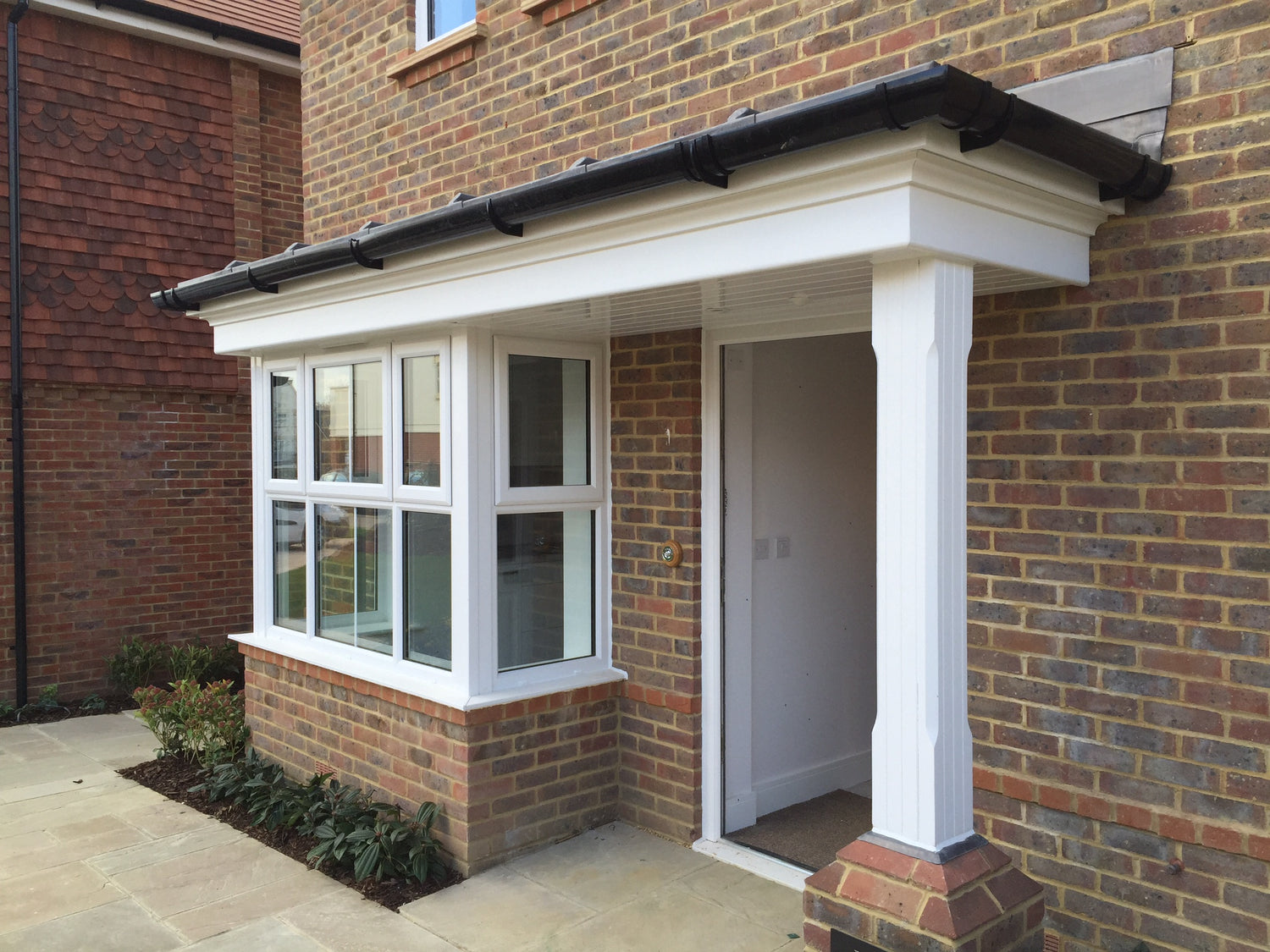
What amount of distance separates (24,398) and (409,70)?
4.39 metres

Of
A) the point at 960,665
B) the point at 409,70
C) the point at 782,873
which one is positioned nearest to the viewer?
the point at 960,665

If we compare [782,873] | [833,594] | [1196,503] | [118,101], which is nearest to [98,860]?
[782,873]

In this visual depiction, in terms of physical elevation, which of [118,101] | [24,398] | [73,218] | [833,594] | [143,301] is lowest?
[833,594]

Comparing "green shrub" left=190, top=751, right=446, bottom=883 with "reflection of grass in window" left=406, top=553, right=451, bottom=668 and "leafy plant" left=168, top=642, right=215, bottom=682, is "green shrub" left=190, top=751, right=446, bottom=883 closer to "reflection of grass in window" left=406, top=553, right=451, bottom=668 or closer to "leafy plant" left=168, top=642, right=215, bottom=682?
"reflection of grass in window" left=406, top=553, right=451, bottom=668

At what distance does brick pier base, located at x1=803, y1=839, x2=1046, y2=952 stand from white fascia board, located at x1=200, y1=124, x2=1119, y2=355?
5.57ft

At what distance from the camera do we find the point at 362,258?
451cm

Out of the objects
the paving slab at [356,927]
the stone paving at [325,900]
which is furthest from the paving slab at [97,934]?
the paving slab at [356,927]

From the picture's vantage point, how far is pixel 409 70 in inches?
243

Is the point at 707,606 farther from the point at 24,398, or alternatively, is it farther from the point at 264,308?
the point at 24,398

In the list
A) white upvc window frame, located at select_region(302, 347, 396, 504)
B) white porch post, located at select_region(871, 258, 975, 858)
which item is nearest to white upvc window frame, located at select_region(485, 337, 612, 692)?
white upvc window frame, located at select_region(302, 347, 396, 504)

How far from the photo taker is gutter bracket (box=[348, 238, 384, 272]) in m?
4.46

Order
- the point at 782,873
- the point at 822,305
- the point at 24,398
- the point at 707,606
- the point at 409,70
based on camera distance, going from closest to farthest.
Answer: the point at 822,305 → the point at 782,873 → the point at 707,606 → the point at 409,70 → the point at 24,398

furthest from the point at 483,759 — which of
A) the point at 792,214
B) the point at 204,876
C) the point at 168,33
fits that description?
the point at 168,33

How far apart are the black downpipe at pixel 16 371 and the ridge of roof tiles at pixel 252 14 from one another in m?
1.38
